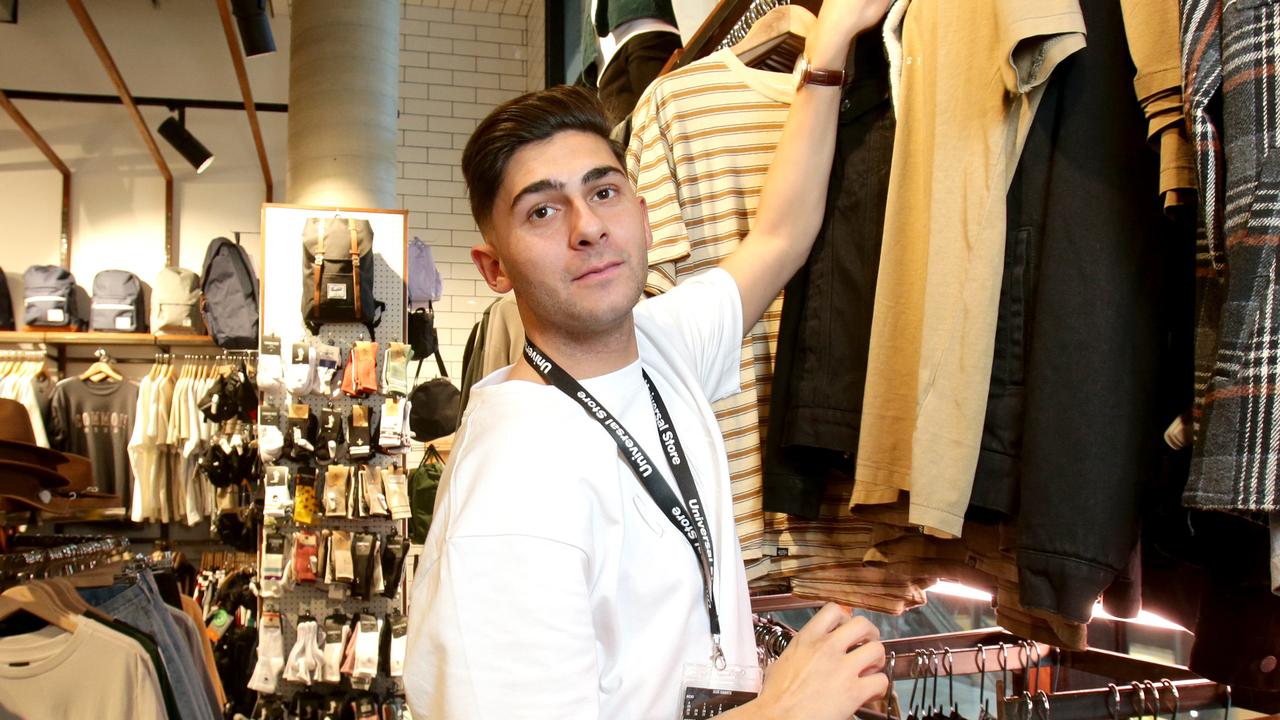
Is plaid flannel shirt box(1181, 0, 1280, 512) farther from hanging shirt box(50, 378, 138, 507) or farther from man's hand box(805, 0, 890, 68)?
hanging shirt box(50, 378, 138, 507)

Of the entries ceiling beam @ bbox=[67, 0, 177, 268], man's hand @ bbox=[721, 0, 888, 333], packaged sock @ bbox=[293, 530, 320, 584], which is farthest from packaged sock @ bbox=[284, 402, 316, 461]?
man's hand @ bbox=[721, 0, 888, 333]

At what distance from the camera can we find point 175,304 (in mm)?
7207

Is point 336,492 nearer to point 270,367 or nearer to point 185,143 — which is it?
point 270,367

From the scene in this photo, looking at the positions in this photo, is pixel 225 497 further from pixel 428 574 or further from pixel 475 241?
pixel 428 574

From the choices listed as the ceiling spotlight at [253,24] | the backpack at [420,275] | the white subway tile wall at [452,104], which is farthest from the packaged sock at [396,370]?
the white subway tile wall at [452,104]

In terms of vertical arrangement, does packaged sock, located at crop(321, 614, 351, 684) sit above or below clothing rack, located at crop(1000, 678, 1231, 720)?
below

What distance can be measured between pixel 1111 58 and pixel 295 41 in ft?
19.1

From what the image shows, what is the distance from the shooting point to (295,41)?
6035mm

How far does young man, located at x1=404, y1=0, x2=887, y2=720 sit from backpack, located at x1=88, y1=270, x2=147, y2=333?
6.72 meters

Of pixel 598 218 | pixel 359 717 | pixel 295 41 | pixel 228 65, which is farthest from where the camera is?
pixel 228 65

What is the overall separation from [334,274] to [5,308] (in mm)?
4117

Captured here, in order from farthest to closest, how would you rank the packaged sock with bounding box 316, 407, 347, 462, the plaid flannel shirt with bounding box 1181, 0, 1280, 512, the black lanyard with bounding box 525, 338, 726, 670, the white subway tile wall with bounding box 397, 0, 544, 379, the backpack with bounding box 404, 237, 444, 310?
1. the white subway tile wall with bounding box 397, 0, 544, 379
2. the backpack with bounding box 404, 237, 444, 310
3. the packaged sock with bounding box 316, 407, 347, 462
4. the black lanyard with bounding box 525, 338, 726, 670
5. the plaid flannel shirt with bounding box 1181, 0, 1280, 512

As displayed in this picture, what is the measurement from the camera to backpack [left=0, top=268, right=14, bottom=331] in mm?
7219

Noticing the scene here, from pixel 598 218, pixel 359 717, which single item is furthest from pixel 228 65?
pixel 598 218
